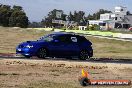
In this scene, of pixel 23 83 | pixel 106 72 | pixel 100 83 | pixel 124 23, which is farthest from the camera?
pixel 124 23

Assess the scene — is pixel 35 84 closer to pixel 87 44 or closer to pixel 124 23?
pixel 87 44

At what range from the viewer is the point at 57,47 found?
2562 cm

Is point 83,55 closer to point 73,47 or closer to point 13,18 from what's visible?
point 73,47

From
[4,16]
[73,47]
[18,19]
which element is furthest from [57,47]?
[4,16]

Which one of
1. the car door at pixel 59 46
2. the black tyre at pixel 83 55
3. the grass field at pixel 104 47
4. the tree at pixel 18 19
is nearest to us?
the car door at pixel 59 46

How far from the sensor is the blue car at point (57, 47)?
24641mm

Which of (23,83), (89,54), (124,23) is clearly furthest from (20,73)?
(124,23)

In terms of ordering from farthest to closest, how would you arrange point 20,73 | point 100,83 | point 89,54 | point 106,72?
point 89,54 → point 106,72 → point 20,73 → point 100,83

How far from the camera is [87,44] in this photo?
2694 cm

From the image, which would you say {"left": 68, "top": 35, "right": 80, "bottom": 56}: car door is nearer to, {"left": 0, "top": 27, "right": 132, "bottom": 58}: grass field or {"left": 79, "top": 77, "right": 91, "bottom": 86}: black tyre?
{"left": 0, "top": 27, "right": 132, "bottom": 58}: grass field

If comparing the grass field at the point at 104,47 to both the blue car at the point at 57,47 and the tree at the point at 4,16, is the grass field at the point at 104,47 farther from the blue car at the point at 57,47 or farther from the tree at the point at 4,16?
the tree at the point at 4,16

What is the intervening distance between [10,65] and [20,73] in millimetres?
2646

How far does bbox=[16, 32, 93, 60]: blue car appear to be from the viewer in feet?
80.8

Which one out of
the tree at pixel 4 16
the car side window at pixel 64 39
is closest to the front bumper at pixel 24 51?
the car side window at pixel 64 39
